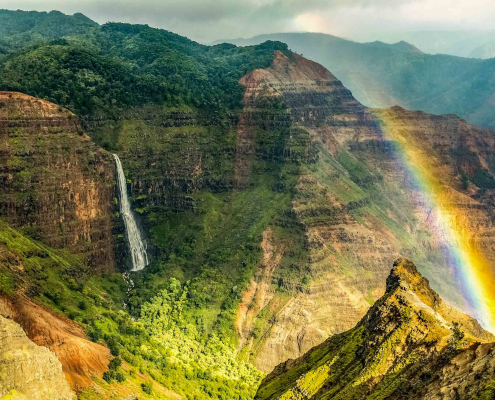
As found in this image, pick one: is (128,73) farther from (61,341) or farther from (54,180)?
(61,341)

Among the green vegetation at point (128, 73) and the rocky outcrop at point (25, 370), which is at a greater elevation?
the green vegetation at point (128, 73)

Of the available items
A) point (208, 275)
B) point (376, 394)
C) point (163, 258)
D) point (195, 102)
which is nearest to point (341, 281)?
point (208, 275)

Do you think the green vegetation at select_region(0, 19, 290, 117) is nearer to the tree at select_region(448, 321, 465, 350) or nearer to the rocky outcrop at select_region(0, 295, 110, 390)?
the rocky outcrop at select_region(0, 295, 110, 390)

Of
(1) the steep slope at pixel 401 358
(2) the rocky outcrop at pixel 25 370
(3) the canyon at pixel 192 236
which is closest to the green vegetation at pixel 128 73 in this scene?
(3) the canyon at pixel 192 236

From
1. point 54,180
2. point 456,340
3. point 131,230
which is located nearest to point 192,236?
point 131,230

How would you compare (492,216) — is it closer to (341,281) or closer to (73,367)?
(341,281)

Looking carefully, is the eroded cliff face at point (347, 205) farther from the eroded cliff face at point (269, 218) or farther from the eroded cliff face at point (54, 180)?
the eroded cliff face at point (54, 180)

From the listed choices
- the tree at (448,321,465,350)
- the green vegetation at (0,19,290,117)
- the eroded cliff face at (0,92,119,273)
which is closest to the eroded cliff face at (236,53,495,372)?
the green vegetation at (0,19,290,117)
